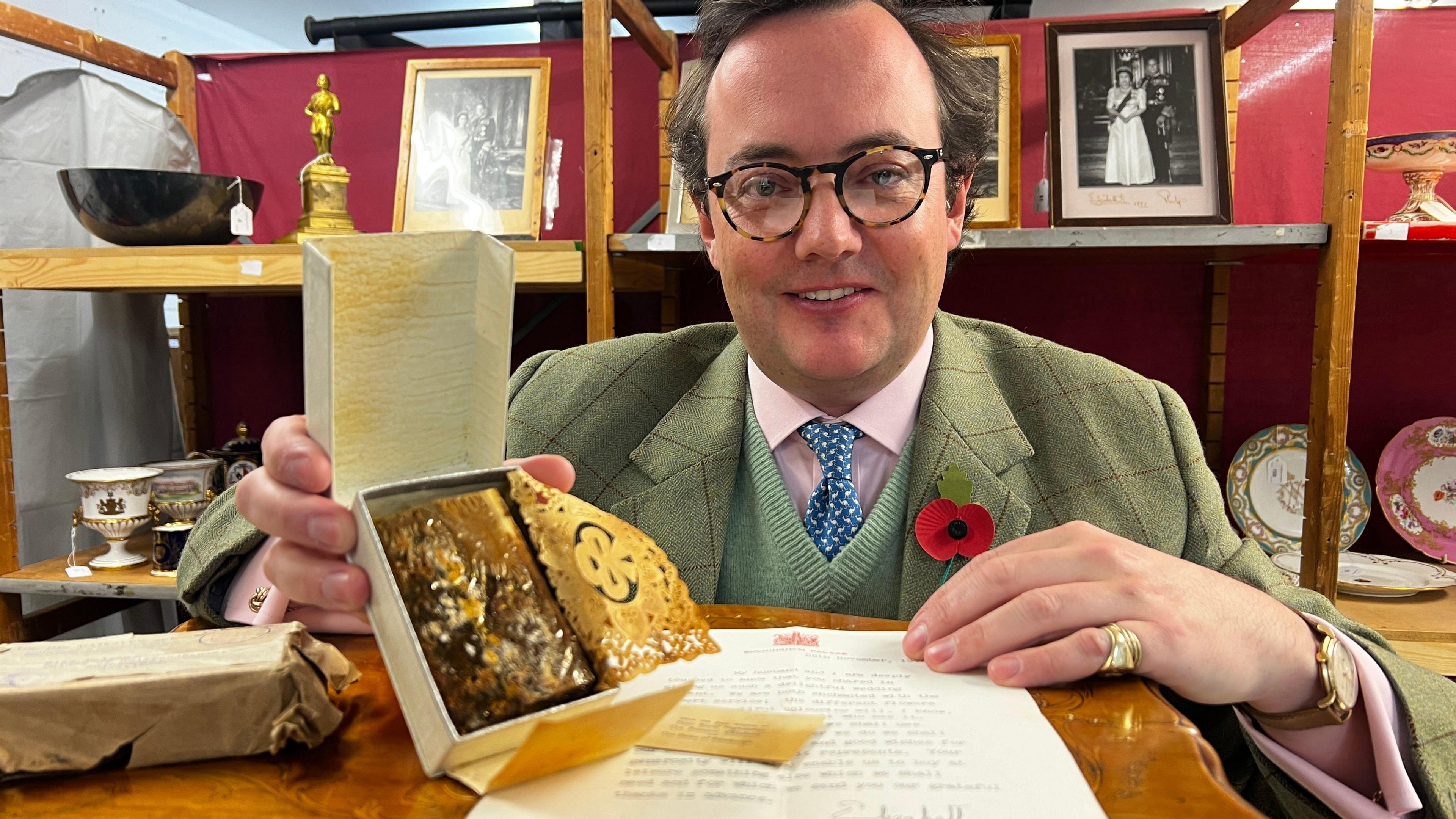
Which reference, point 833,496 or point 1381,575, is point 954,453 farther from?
point 1381,575

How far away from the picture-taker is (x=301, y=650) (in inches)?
19.1

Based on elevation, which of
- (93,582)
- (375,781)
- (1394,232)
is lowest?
(93,582)

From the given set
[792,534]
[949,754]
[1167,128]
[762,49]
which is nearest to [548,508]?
[949,754]

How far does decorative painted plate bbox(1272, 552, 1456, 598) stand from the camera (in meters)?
1.66

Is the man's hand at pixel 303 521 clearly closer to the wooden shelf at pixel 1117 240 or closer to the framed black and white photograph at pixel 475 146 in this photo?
the wooden shelf at pixel 1117 240

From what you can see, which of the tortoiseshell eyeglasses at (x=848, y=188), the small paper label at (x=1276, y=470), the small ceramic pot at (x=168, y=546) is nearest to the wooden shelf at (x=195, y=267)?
the small ceramic pot at (x=168, y=546)

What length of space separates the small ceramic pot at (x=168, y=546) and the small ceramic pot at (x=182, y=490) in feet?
0.27

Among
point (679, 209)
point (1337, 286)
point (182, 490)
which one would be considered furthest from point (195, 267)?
point (1337, 286)

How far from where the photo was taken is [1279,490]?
76.1 inches

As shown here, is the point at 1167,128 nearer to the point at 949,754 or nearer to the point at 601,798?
the point at 949,754

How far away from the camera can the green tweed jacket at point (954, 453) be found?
0.95 m

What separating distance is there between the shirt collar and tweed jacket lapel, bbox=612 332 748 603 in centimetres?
4

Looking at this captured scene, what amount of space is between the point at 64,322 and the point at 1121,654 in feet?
8.94
